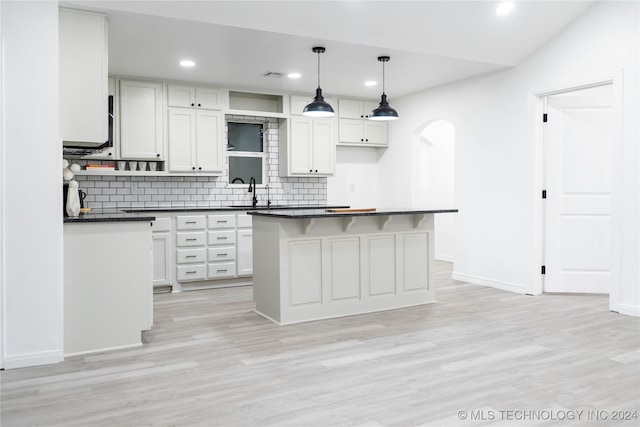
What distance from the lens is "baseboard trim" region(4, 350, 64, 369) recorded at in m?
3.35

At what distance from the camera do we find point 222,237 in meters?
6.33

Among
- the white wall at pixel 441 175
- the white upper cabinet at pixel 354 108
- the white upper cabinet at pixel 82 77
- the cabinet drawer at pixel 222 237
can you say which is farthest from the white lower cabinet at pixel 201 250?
the white wall at pixel 441 175

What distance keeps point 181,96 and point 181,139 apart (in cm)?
53

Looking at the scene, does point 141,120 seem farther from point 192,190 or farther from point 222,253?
point 222,253

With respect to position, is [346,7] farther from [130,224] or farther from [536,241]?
[536,241]

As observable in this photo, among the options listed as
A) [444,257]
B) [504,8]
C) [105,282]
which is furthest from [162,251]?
[444,257]

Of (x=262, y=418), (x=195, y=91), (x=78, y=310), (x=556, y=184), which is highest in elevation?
(x=195, y=91)

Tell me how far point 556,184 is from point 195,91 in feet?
14.4

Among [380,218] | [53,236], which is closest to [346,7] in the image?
[380,218]

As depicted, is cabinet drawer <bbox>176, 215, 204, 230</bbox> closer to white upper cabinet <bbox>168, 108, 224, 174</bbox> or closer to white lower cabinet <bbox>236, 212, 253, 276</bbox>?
white lower cabinet <bbox>236, 212, 253, 276</bbox>

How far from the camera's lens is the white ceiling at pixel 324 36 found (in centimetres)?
431

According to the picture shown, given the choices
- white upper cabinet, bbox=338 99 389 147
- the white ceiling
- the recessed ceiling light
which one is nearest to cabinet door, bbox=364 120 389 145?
white upper cabinet, bbox=338 99 389 147

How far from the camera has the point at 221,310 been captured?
Result: 16.5 feet

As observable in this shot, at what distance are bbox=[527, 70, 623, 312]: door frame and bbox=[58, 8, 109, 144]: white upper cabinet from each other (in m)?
4.36
